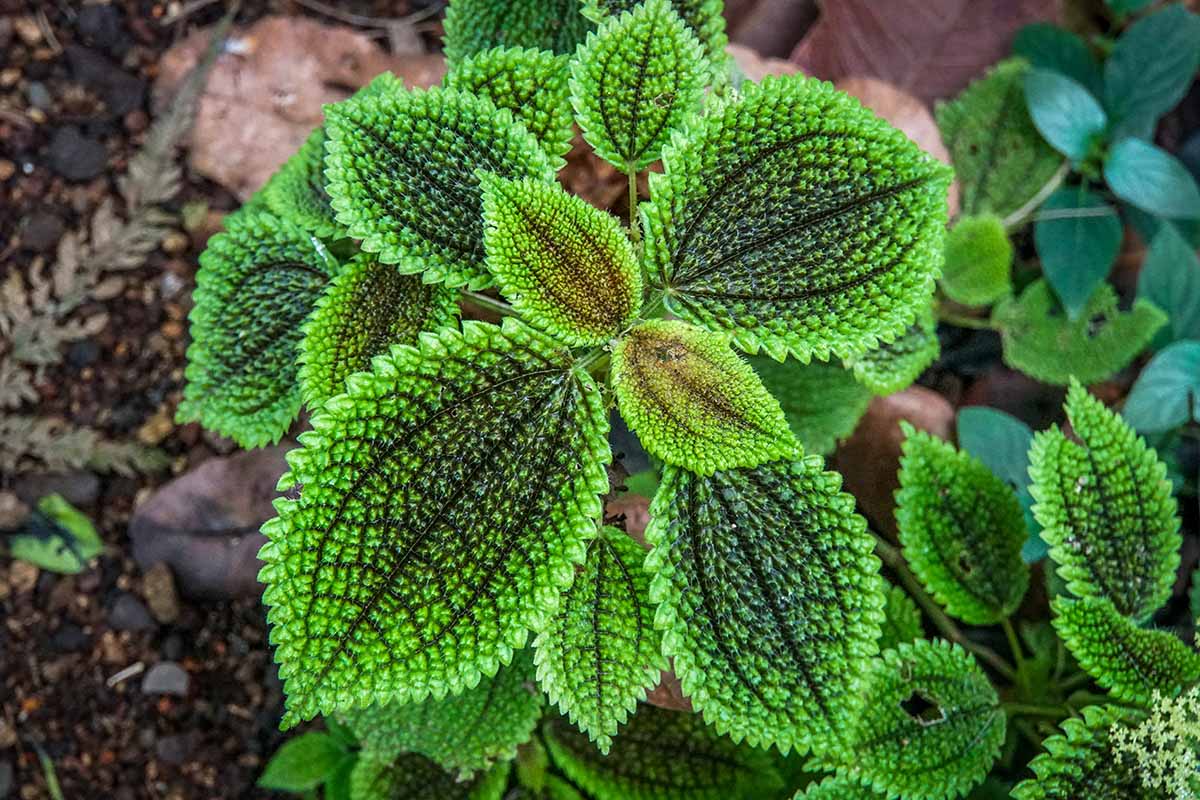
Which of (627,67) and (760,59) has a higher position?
(627,67)

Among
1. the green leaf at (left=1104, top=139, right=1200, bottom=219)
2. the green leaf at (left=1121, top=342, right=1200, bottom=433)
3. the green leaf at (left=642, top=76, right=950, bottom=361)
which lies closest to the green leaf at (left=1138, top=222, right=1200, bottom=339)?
the green leaf at (left=1104, top=139, right=1200, bottom=219)

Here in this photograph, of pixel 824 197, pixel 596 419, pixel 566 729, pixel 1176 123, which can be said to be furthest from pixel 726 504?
pixel 1176 123

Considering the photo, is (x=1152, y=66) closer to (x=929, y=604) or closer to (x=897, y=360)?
(x=897, y=360)

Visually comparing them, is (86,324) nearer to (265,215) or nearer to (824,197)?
(265,215)

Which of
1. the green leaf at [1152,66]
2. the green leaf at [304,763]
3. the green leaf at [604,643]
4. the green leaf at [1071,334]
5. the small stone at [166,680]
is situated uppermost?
the green leaf at [1152,66]

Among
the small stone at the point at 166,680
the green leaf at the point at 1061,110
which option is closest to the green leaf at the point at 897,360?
the green leaf at the point at 1061,110

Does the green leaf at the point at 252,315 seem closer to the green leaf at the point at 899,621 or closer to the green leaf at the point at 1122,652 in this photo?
the green leaf at the point at 899,621

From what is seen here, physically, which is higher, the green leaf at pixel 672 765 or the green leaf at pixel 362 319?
the green leaf at pixel 362 319
